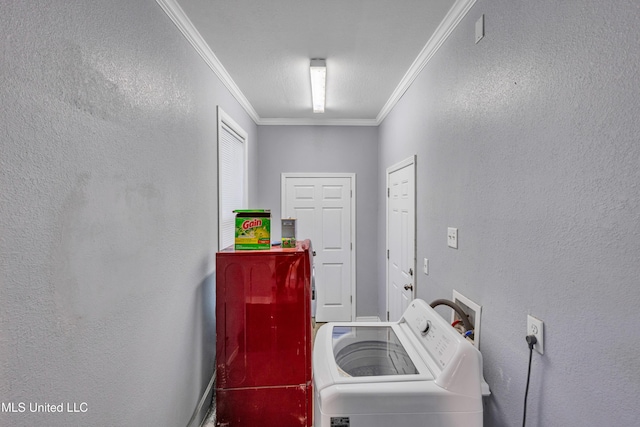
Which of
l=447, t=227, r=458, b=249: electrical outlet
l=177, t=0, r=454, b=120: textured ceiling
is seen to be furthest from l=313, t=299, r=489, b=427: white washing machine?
l=177, t=0, r=454, b=120: textured ceiling

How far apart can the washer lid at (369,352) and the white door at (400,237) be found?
104 cm

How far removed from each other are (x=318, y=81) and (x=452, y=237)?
5.38 ft

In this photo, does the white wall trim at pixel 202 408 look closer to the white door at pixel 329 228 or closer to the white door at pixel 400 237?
the white door at pixel 400 237

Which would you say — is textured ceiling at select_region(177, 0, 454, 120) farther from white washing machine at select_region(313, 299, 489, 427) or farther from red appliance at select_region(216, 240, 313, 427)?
white washing machine at select_region(313, 299, 489, 427)

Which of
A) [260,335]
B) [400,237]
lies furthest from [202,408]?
[400,237]

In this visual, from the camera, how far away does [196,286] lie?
6.54 feet

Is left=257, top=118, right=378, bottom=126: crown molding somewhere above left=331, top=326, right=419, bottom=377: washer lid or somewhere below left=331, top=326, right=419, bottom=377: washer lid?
above

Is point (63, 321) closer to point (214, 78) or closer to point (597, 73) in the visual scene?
point (597, 73)

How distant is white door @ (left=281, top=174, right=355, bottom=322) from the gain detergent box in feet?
6.07

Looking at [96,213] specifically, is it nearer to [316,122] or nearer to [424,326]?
[424,326]

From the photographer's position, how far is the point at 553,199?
1.00m

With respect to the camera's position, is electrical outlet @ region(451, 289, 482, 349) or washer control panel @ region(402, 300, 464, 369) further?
electrical outlet @ region(451, 289, 482, 349)

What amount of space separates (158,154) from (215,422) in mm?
1745

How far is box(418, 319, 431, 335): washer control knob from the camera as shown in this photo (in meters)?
1.38
